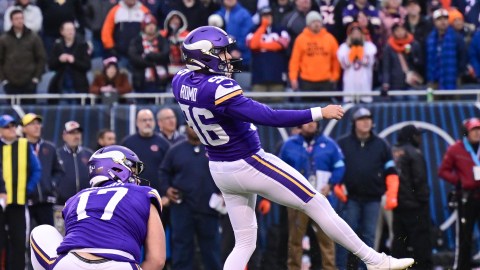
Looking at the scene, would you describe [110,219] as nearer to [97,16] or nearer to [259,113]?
[259,113]

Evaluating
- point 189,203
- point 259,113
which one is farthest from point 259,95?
point 259,113

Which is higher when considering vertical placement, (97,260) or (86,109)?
(86,109)

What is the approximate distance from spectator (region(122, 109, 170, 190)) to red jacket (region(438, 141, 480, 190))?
344cm

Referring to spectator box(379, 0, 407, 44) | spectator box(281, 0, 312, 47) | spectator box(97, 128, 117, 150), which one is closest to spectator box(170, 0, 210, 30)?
spectator box(281, 0, 312, 47)

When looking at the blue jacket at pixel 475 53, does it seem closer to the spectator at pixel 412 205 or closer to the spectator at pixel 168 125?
the spectator at pixel 412 205

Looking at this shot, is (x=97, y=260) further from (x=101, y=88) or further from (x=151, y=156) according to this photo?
(x=101, y=88)

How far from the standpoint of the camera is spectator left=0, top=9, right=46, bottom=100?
58.6ft

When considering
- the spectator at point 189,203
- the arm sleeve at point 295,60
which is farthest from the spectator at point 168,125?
the arm sleeve at point 295,60

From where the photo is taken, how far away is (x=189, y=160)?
15273 mm

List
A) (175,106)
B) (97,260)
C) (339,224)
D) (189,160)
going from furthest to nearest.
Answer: (175,106), (189,160), (339,224), (97,260)

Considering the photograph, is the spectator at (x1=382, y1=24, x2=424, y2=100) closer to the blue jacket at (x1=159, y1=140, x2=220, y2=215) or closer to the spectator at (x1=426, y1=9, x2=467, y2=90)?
the spectator at (x1=426, y1=9, x2=467, y2=90)

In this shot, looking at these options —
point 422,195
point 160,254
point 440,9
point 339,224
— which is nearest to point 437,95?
point 440,9

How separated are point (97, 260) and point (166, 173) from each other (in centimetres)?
686

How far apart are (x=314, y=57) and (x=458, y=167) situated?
3.03 metres
